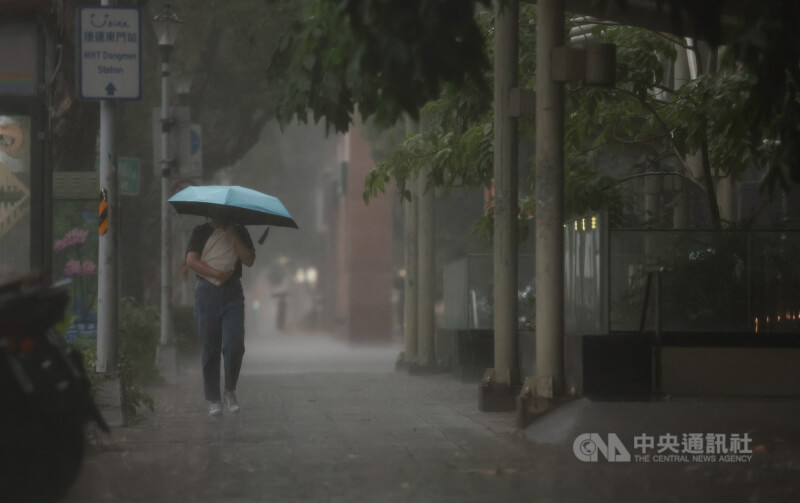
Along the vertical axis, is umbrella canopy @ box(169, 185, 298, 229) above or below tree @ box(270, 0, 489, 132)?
below

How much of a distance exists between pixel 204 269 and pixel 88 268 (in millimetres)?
3814

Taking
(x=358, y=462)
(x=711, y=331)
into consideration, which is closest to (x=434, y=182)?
(x=711, y=331)

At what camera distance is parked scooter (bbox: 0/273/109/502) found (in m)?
6.77

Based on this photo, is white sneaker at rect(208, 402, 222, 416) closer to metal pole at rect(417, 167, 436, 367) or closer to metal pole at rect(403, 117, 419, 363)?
metal pole at rect(417, 167, 436, 367)

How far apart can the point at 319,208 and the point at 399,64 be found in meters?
76.3

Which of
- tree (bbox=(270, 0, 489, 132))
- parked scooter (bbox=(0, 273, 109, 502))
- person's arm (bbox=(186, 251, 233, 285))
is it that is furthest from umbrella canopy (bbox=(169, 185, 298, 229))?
parked scooter (bbox=(0, 273, 109, 502))

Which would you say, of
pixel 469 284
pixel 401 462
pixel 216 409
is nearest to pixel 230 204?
pixel 216 409

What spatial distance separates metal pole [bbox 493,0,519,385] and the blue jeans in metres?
2.53

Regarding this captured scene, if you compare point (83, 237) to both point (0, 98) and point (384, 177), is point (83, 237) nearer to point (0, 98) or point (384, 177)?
point (384, 177)

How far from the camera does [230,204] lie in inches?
484

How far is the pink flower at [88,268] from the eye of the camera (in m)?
15.6

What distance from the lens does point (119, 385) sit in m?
11.4

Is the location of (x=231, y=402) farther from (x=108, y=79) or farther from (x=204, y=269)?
(x=108, y=79)

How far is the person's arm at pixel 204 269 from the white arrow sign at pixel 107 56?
1404mm
